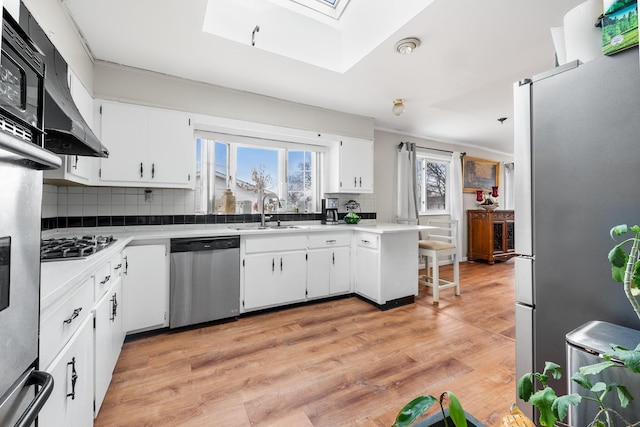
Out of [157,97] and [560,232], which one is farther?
[157,97]

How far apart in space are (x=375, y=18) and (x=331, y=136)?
1.57m

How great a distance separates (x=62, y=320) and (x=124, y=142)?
1997mm

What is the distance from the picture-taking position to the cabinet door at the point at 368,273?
9.91ft

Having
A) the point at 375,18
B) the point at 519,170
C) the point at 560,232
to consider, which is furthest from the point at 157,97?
the point at 560,232

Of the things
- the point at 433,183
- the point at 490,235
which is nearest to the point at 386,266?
the point at 433,183

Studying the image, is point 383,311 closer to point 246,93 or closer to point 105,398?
point 105,398

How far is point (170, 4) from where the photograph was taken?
1.78 meters

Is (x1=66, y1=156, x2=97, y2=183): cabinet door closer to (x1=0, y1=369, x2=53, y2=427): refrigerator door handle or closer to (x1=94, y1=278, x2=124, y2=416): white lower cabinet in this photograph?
(x1=94, y1=278, x2=124, y2=416): white lower cabinet

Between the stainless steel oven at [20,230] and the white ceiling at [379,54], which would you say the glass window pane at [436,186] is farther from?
the stainless steel oven at [20,230]

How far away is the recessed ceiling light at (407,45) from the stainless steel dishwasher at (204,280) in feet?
7.08

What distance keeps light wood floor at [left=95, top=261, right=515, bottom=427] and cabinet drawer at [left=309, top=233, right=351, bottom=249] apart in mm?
721

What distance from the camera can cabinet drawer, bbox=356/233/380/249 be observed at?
3.04m

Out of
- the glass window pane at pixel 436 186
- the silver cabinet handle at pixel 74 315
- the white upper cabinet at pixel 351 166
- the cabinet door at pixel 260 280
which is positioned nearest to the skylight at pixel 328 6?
the white upper cabinet at pixel 351 166

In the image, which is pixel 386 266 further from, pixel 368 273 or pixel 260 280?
pixel 260 280
